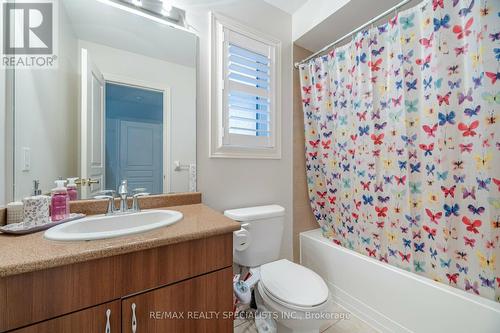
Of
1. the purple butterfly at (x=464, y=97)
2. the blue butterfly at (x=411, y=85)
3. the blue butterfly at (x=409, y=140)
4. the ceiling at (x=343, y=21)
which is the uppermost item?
the ceiling at (x=343, y=21)

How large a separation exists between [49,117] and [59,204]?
1.43ft

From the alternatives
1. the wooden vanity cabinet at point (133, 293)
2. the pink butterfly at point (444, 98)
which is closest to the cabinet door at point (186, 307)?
the wooden vanity cabinet at point (133, 293)

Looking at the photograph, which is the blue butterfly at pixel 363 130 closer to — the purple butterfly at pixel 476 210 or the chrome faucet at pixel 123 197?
the purple butterfly at pixel 476 210

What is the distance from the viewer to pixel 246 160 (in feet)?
5.19

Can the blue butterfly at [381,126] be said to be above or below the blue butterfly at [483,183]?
above

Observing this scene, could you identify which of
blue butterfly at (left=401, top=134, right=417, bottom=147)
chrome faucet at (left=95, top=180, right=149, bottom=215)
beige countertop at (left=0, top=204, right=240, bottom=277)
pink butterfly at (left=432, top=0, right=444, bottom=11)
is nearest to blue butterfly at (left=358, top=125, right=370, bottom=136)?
blue butterfly at (left=401, top=134, right=417, bottom=147)

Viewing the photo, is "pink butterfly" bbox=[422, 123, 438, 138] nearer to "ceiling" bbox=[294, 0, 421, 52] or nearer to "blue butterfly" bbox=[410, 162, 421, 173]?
"blue butterfly" bbox=[410, 162, 421, 173]

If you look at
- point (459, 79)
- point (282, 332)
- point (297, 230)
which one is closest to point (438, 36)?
point (459, 79)

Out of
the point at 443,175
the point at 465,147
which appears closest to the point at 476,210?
the point at 443,175

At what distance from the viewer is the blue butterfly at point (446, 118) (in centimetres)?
102

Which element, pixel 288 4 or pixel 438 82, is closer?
pixel 438 82

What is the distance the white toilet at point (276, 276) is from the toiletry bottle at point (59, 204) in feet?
2.68

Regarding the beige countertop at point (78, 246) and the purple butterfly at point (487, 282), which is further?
the purple butterfly at point (487, 282)

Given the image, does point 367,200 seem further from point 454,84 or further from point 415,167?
point 454,84
